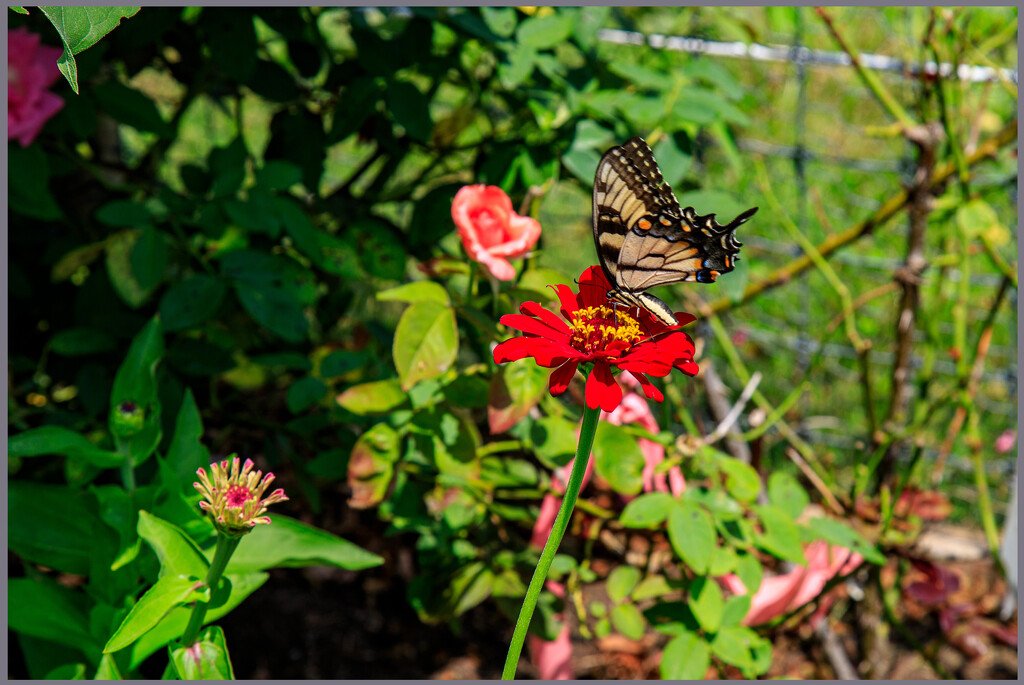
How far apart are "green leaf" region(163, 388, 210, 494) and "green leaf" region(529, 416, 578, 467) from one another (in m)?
0.38

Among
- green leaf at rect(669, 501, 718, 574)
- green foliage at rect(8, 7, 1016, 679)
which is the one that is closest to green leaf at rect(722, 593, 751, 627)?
green foliage at rect(8, 7, 1016, 679)

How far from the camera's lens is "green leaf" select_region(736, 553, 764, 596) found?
3.32 ft

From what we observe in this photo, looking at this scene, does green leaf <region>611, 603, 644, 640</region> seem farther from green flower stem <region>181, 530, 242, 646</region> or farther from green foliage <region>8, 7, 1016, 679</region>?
green flower stem <region>181, 530, 242, 646</region>

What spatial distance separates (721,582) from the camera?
122 centimetres

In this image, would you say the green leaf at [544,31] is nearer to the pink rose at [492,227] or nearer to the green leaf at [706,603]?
the pink rose at [492,227]

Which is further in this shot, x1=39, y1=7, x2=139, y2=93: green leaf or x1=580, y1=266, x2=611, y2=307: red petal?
x1=580, y1=266, x2=611, y2=307: red petal

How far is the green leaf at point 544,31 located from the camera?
1047 mm

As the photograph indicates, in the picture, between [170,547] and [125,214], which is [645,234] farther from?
[125,214]

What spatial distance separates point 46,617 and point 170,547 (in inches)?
10.2

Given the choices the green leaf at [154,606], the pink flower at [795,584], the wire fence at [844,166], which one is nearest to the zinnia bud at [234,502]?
the green leaf at [154,606]

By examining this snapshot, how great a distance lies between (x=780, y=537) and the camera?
102 centimetres

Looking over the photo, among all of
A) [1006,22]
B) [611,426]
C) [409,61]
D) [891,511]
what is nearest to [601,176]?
[611,426]

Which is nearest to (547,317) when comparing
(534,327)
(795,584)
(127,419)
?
(534,327)

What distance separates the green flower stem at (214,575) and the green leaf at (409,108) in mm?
597
